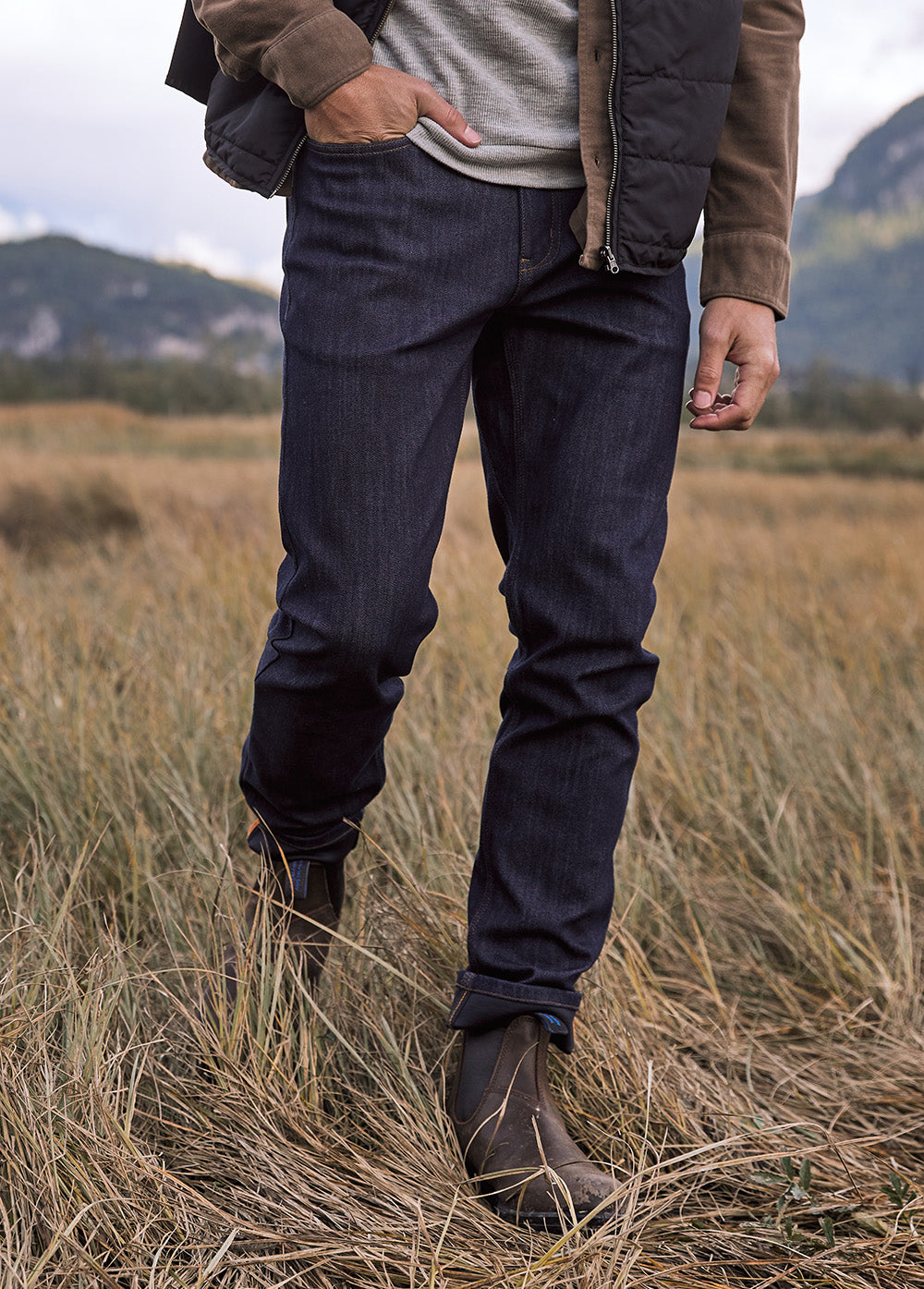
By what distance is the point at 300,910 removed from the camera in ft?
4.72

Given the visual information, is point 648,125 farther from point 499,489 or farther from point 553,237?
point 499,489

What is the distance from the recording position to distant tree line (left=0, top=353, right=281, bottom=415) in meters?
24.5

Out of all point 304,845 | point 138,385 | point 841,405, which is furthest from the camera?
point 841,405

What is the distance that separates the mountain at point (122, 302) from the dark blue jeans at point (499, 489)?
81.5 m

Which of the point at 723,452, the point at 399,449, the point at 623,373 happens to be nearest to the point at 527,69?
the point at 623,373

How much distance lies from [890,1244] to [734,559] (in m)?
4.48

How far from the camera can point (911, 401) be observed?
30.1 metres

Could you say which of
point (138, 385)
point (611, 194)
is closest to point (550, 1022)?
point (611, 194)

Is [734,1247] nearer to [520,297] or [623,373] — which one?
[623,373]

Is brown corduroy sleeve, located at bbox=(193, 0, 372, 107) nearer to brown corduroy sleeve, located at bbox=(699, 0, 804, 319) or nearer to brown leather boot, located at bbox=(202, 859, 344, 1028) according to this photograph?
brown corduroy sleeve, located at bbox=(699, 0, 804, 319)

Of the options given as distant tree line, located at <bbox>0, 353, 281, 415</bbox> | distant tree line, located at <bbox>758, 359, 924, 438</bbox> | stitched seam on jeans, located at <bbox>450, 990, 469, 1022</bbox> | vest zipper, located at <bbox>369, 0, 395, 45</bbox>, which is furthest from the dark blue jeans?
distant tree line, located at <bbox>758, 359, 924, 438</bbox>

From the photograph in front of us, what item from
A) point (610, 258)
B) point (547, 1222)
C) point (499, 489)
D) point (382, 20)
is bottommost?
point (547, 1222)

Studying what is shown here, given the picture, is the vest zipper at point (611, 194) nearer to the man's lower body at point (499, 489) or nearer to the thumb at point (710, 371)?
the man's lower body at point (499, 489)

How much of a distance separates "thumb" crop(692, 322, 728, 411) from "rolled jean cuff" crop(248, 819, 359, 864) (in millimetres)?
735
